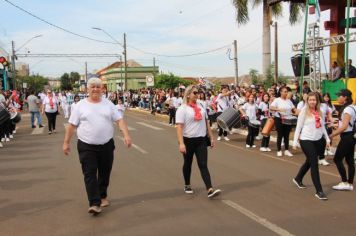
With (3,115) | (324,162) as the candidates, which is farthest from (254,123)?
(3,115)

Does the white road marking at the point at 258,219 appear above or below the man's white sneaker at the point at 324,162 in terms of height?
above

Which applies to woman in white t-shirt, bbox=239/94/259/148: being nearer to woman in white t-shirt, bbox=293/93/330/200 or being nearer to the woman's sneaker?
woman in white t-shirt, bbox=293/93/330/200

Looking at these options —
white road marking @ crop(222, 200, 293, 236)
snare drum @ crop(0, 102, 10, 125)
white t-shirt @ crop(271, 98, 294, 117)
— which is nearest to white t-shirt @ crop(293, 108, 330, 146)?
white road marking @ crop(222, 200, 293, 236)

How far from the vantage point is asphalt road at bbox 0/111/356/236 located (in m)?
5.70

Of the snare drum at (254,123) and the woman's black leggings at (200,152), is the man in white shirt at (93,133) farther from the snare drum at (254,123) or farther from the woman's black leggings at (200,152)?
the snare drum at (254,123)

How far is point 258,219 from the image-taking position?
6.02 m

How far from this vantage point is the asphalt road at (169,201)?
5.70 metres

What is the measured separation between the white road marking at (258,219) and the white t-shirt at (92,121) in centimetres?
203

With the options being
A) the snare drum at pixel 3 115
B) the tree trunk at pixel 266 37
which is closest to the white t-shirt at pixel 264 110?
the snare drum at pixel 3 115

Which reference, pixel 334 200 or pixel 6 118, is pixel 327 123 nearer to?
pixel 334 200

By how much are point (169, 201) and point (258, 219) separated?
1.54m

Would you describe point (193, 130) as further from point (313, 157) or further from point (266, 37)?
point (266, 37)

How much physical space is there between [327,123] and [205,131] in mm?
4497

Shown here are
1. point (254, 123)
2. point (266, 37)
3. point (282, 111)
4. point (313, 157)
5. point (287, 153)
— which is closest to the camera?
point (313, 157)
